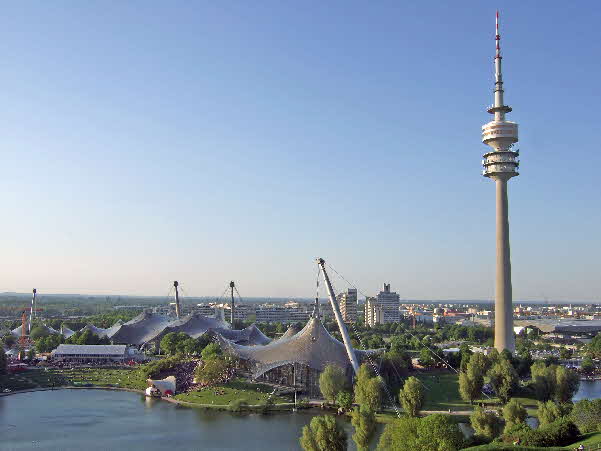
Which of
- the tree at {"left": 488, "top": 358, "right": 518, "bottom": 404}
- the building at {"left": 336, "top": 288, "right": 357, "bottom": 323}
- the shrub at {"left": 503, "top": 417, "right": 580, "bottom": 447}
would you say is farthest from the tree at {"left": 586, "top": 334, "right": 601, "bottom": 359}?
the building at {"left": 336, "top": 288, "right": 357, "bottom": 323}

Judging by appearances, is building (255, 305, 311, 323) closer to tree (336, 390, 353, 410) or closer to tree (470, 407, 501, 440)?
tree (336, 390, 353, 410)

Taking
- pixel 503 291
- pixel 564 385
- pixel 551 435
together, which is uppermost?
pixel 503 291

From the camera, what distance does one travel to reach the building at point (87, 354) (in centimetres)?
6262

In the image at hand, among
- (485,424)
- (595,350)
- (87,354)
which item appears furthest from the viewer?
(595,350)

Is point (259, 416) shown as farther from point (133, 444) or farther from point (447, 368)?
point (447, 368)

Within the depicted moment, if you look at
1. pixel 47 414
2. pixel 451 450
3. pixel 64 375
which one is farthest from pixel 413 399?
pixel 64 375

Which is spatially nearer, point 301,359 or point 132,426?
point 132,426

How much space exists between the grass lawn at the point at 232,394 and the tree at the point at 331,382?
338 centimetres

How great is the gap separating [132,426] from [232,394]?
9671 millimetres

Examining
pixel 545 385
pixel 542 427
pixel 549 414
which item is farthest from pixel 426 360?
pixel 542 427

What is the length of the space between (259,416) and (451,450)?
20270mm

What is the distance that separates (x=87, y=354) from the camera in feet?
206

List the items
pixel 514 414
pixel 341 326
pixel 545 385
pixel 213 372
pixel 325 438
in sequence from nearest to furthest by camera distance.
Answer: pixel 325 438 < pixel 514 414 < pixel 545 385 < pixel 213 372 < pixel 341 326

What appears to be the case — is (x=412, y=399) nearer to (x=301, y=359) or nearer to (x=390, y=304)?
(x=301, y=359)
